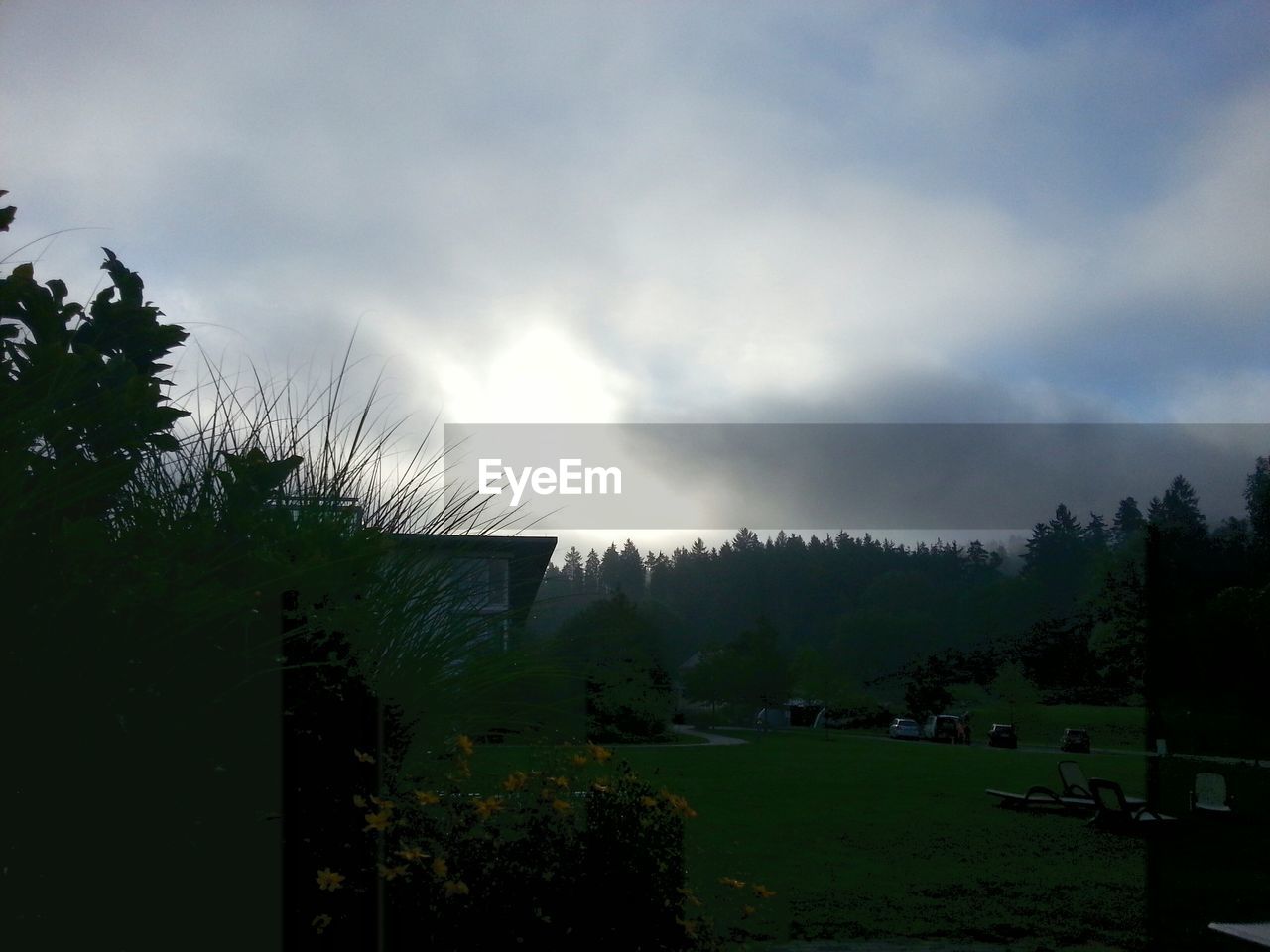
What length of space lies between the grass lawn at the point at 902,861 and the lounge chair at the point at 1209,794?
2256 mm

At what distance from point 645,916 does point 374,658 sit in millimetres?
1124

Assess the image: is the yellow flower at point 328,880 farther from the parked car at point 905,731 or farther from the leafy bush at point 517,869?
the parked car at point 905,731

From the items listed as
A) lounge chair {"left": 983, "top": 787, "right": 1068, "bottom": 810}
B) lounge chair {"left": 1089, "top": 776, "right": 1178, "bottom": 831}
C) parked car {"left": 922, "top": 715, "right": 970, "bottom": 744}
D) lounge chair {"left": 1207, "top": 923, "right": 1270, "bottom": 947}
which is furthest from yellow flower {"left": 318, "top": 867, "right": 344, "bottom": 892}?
parked car {"left": 922, "top": 715, "right": 970, "bottom": 744}

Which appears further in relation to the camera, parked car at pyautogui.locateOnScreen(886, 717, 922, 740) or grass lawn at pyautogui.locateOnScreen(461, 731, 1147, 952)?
parked car at pyautogui.locateOnScreen(886, 717, 922, 740)

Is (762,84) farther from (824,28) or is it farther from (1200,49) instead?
(1200,49)

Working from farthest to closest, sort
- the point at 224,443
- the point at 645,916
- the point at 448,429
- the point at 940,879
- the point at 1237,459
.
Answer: the point at 1237,459, the point at 940,879, the point at 448,429, the point at 224,443, the point at 645,916

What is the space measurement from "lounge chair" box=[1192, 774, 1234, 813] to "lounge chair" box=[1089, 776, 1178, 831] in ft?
6.03

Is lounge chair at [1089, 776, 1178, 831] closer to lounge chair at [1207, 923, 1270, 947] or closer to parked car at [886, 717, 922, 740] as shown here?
lounge chair at [1207, 923, 1270, 947]

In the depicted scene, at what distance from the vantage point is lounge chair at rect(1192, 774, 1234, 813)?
43.0ft

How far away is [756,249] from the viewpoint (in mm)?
7941

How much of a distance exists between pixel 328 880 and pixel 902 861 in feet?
24.2

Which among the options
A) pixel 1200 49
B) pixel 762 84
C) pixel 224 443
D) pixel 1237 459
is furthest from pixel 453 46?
pixel 1237 459

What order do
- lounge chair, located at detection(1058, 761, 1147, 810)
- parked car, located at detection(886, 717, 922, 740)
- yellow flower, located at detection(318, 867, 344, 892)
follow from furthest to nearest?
parked car, located at detection(886, 717, 922, 740), lounge chair, located at detection(1058, 761, 1147, 810), yellow flower, located at detection(318, 867, 344, 892)

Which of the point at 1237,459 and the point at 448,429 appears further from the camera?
the point at 1237,459
